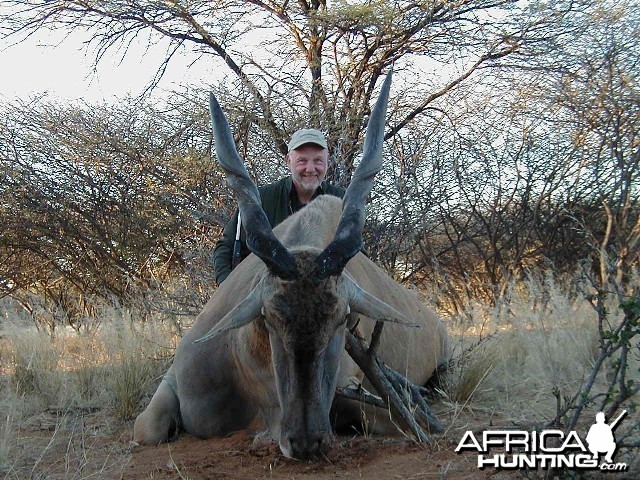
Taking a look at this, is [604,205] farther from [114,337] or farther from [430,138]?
[114,337]

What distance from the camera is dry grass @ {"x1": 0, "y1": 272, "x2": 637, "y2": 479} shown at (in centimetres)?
417

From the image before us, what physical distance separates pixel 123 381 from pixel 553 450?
149 inches

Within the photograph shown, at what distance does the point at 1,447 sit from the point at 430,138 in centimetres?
846

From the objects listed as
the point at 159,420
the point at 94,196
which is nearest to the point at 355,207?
the point at 159,420

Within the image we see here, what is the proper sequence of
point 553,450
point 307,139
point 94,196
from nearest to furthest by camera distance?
1. point 553,450
2. point 307,139
3. point 94,196

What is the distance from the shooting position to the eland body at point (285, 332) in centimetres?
336

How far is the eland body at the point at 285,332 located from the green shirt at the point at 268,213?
1089mm

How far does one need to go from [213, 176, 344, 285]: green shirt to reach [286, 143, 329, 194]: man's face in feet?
0.44

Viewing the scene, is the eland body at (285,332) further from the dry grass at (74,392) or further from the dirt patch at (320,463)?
the dry grass at (74,392)

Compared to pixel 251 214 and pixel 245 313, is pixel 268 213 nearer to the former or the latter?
pixel 251 214

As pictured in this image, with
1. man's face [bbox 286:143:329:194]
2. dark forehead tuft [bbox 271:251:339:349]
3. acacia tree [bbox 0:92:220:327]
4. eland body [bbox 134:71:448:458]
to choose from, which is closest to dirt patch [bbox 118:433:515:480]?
eland body [bbox 134:71:448:458]

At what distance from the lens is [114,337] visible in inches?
272

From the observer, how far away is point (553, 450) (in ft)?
9.30

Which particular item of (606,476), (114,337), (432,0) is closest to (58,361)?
(114,337)
